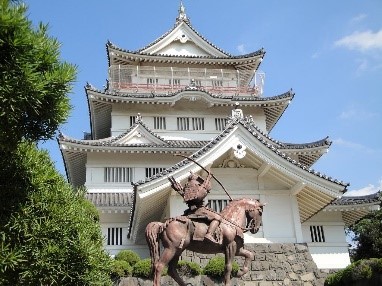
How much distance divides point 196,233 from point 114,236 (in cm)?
1281

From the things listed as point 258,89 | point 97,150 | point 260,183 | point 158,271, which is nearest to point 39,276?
point 158,271

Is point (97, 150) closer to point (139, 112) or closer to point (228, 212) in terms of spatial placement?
point (139, 112)

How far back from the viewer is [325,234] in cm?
2059

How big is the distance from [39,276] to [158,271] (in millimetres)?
2079

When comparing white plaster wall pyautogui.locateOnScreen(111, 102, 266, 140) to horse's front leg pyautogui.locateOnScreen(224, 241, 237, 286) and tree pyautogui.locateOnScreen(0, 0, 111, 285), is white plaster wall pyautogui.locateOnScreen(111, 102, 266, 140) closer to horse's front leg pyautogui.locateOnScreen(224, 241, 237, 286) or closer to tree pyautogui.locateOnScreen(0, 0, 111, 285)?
tree pyautogui.locateOnScreen(0, 0, 111, 285)

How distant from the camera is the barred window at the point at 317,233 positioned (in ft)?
67.1

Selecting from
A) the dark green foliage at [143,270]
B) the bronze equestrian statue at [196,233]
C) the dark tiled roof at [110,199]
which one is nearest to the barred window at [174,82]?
the dark tiled roof at [110,199]

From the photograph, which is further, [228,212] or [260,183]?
[260,183]

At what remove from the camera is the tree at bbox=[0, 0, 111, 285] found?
272 inches

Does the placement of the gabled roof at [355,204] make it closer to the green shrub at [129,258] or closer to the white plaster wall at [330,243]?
the white plaster wall at [330,243]

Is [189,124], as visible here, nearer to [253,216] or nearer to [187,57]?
[187,57]

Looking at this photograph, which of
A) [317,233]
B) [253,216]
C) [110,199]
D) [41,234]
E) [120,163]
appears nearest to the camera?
[41,234]

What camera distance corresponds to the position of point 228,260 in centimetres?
880

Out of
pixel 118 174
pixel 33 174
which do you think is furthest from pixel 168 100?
pixel 33 174
